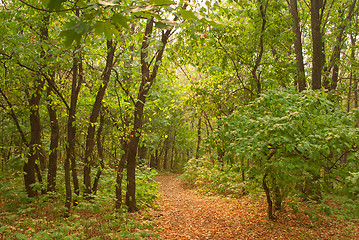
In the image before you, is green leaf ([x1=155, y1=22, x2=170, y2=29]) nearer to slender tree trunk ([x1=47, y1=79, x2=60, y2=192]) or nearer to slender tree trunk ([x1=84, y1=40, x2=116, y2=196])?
slender tree trunk ([x1=84, y1=40, x2=116, y2=196])

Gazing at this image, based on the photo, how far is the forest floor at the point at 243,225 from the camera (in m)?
6.11

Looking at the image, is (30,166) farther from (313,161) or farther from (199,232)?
(313,161)

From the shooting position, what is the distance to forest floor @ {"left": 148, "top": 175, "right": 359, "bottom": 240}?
240 inches

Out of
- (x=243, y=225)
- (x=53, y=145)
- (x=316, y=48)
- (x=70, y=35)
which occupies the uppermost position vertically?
(x=316, y=48)

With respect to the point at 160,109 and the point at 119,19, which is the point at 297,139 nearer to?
the point at 160,109

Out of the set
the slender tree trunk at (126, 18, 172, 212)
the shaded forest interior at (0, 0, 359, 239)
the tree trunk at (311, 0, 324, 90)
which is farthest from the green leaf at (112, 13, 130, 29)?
the tree trunk at (311, 0, 324, 90)

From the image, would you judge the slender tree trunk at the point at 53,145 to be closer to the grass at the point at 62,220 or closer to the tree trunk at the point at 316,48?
the grass at the point at 62,220

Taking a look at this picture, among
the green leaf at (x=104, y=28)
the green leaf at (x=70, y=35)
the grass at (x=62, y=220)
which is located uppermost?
the green leaf at (x=104, y=28)

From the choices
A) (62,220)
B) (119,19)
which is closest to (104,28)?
(119,19)

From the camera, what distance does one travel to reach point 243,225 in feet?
22.4

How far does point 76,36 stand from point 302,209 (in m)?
7.67

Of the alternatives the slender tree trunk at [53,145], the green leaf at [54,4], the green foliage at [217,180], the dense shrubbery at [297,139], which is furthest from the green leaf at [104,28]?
the green foliage at [217,180]

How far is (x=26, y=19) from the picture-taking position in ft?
19.0

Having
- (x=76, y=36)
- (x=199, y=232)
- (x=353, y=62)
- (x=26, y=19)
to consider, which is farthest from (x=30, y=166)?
(x=353, y=62)
